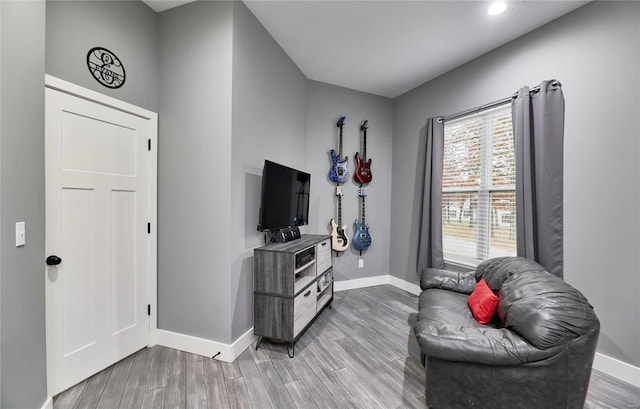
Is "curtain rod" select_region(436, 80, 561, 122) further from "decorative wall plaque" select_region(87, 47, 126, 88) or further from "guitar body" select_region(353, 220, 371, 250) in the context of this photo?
"decorative wall plaque" select_region(87, 47, 126, 88)

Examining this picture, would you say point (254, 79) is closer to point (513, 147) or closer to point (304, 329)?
point (304, 329)

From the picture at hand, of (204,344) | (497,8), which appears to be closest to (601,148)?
(497,8)

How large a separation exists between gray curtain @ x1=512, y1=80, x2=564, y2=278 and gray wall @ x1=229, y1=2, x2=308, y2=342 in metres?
2.33

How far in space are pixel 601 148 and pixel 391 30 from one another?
197 centimetres

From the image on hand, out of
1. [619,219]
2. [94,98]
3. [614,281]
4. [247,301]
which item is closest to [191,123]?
[94,98]

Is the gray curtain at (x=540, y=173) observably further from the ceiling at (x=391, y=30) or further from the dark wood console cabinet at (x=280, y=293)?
the dark wood console cabinet at (x=280, y=293)

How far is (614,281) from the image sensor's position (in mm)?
1927

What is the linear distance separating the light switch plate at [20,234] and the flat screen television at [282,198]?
1344 millimetres

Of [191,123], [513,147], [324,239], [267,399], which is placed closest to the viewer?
[267,399]

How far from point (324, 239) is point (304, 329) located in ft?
3.03

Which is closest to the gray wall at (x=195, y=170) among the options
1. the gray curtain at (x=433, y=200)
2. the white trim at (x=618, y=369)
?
the gray curtain at (x=433, y=200)

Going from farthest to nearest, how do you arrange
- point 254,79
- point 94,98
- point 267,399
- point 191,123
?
point 254,79
point 191,123
point 94,98
point 267,399

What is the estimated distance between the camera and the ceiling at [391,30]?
6.98 feet

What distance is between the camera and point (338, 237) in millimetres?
3631
